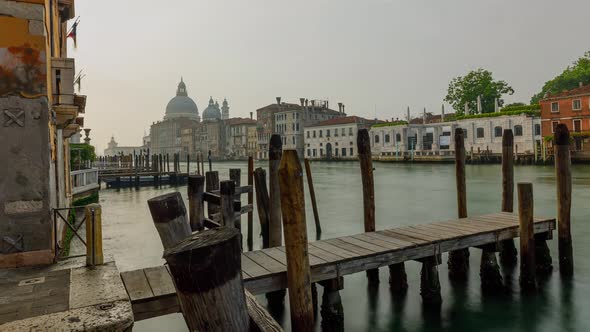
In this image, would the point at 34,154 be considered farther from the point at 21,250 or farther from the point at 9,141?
the point at 21,250

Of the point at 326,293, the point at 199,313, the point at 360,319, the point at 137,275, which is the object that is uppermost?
the point at 199,313

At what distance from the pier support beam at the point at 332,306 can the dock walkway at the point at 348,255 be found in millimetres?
169

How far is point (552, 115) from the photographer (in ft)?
136

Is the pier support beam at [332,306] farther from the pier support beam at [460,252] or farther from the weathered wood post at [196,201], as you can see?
the pier support beam at [460,252]

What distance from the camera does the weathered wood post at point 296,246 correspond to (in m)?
4.74

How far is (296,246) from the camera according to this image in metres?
4.73

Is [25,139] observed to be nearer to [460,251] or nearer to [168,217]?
[168,217]

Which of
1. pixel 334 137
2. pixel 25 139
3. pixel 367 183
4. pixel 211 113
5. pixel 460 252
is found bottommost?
pixel 460 252

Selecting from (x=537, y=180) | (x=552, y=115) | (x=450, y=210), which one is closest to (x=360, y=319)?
(x=450, y=210)

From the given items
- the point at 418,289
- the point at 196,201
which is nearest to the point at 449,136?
the point at 418,289

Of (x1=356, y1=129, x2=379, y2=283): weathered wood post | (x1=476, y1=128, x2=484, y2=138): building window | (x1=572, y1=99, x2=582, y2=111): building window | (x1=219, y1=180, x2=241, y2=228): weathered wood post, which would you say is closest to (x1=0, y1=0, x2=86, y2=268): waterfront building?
(x1=219, y1=180, x2=241, y2=228): weathered wood post

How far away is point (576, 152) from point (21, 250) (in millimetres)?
43665

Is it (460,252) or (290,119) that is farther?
(290,119)

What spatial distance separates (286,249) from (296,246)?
16 cm
